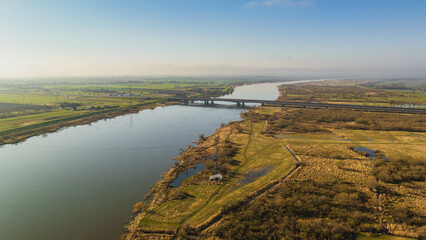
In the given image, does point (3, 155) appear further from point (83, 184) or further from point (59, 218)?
point (59, 218)

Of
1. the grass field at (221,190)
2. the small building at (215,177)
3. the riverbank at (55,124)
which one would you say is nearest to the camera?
the grass field at (221,190)

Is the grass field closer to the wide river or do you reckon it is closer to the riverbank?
the wide river

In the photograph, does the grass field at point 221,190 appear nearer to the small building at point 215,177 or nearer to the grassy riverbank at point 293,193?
the grassy riverbank at point 293,193

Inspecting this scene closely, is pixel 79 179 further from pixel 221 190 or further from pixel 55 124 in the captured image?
pixel 55 124

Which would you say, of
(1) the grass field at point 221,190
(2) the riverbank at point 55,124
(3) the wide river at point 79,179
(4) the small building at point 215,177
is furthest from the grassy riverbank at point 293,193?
(2) the riverbank at point 55,124

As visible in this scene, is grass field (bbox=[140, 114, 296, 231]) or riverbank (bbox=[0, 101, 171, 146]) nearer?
grass field (bbox=[140, 114, 296, 231])

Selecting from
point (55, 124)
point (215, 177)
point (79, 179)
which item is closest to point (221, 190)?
point (215, 177)

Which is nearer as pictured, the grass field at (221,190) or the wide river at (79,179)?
the grass field at (221,190)

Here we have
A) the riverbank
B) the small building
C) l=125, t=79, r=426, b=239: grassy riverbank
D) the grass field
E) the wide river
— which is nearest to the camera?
l=125, t=79, r=426, b=239: grassy riverbank

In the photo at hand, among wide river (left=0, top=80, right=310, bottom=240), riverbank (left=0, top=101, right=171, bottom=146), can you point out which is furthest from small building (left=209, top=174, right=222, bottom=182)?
riverbank (left=0, top=101, right=171, bottom=146)
